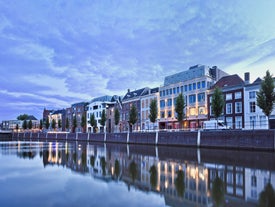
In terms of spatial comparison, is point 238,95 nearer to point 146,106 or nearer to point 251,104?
point 251,104

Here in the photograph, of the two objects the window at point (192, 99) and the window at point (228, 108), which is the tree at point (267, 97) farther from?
the window at point (192, 99)

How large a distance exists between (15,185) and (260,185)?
47.1ft

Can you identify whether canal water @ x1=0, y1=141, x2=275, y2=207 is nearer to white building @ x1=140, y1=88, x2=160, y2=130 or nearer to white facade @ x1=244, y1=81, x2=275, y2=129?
white facade @ x1=244, y1=81, x2=275, y2=129

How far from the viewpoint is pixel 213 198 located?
13.1 metres

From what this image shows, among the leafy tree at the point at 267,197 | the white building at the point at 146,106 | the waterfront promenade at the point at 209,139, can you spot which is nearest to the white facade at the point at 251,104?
the waterfront promenade at the point at 209,139

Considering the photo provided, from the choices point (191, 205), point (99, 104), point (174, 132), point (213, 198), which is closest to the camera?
point (191, 205)

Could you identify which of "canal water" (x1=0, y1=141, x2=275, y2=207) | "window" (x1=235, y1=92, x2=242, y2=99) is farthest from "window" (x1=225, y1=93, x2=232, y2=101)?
"canal water" (x1=0, y1=141, x2=275, y2=207)

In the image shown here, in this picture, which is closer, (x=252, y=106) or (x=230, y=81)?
(x=252, y=106)

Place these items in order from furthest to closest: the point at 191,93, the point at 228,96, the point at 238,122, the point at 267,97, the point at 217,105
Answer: the point at 191,93, the point at 228,96, the point at 238,122, the point at 217,105, the point at 267,97

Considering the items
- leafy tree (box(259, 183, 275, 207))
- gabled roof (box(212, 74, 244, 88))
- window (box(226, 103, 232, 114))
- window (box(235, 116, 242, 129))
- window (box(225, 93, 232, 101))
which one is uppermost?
gabled roof (box(212, 74, 244, 88))

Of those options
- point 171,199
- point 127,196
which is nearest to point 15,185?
point 127,196

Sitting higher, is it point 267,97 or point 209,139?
point 267,97

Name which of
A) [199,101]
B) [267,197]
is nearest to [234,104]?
[199,101]

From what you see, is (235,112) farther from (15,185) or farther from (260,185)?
(15,185)
